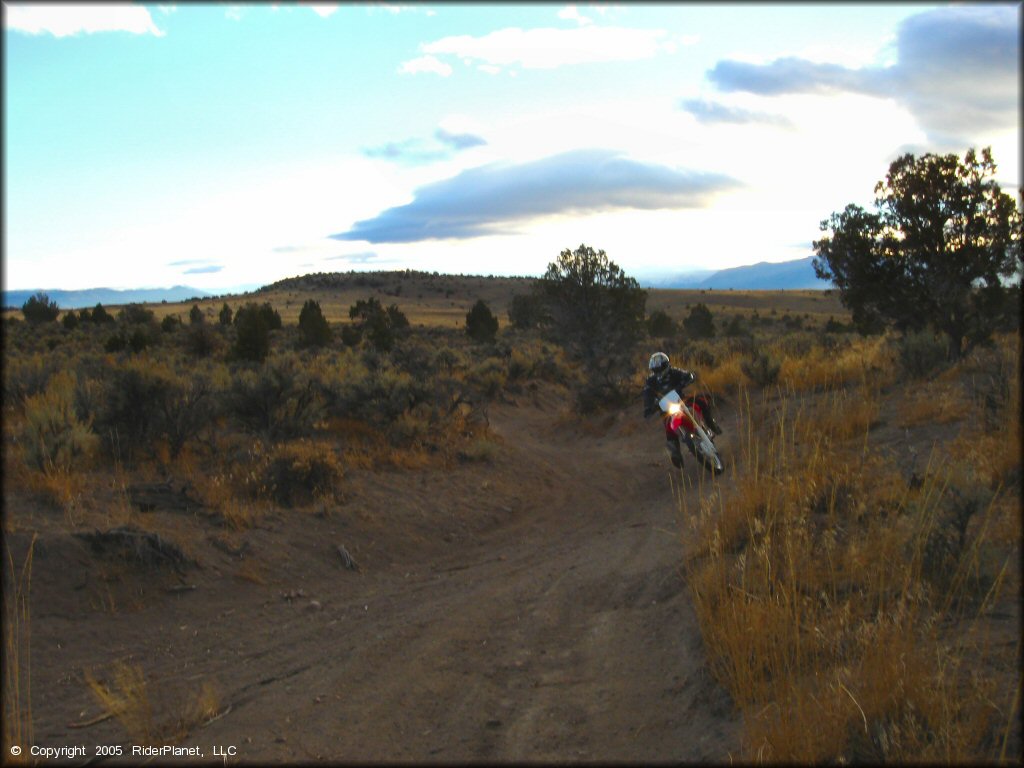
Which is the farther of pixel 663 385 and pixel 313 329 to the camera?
pixel 313 329

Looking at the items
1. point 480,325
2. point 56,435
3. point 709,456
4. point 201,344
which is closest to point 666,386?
point 709,456

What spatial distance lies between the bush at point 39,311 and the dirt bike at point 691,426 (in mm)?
42640

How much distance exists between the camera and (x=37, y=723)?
14.8ft

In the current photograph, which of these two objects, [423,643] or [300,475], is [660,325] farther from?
[423,643]

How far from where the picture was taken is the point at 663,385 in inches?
413

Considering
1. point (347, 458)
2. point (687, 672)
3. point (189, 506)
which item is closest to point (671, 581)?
point (687, 672)

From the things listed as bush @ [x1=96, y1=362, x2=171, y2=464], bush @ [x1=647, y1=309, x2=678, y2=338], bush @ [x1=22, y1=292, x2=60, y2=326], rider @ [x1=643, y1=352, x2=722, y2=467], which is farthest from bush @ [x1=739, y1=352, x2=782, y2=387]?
bush @ [x1=22, y1=292, x2=60, y2=326]

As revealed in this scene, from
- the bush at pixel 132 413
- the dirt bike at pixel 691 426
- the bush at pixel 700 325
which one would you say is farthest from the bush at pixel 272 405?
the bush at pixel 700 325

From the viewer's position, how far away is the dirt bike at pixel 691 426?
30.8 feet

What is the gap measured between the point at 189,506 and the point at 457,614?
13.3 feet

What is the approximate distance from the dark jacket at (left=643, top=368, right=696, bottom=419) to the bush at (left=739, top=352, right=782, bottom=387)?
5.30m

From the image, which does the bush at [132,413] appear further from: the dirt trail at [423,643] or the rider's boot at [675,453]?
the rider's boot at [675,453]

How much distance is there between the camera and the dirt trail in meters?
3.85

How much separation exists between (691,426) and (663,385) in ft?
3.36
